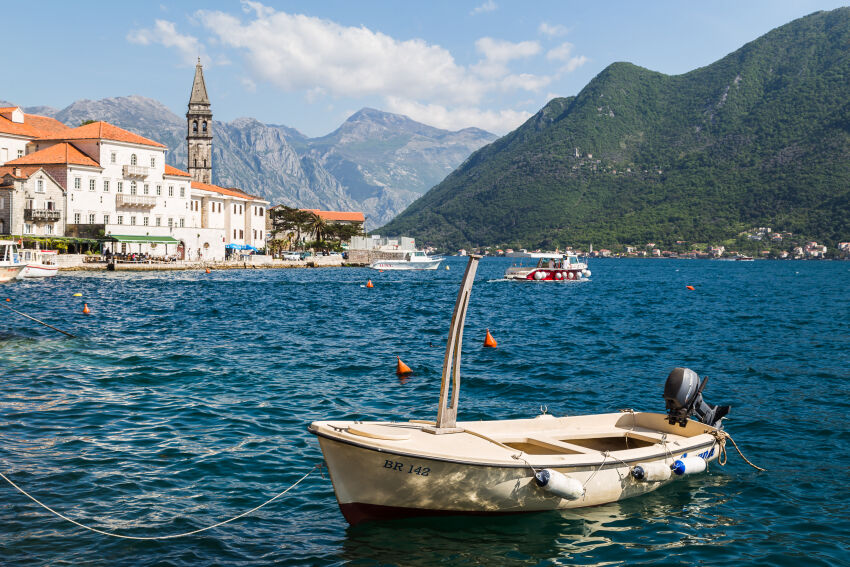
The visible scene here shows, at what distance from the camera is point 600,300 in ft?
180

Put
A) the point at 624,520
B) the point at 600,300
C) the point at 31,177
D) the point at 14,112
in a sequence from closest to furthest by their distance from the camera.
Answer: the point at 624,520
the point at 600,300
the point at 31,177
the point at 14,112

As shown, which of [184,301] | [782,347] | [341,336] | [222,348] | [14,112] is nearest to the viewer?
[222,348]

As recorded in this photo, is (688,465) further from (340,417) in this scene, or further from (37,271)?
(37,271)

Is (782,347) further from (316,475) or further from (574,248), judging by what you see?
(574,248)

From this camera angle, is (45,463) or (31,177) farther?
(31,177)

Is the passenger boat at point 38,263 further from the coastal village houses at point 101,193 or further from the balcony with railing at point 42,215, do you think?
the coastal village houses at point 101,193

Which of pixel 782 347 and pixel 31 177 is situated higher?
pixel 31 177

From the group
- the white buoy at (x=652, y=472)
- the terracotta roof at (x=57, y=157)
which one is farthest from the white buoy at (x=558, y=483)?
the terracotta roof at (x=57, y=157)

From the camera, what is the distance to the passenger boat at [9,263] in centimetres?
5556

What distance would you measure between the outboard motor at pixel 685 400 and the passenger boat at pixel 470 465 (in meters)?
0.67

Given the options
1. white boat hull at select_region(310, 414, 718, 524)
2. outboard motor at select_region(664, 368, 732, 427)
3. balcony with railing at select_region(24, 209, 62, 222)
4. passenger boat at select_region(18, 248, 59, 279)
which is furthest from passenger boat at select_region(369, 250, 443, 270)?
white boat hull at select_region(310, 414, 718, 524)

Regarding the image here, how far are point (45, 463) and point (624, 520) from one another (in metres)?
9.56

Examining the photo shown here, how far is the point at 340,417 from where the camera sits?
47.5 feet

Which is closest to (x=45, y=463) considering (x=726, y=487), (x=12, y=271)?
(x=726, y=487)
